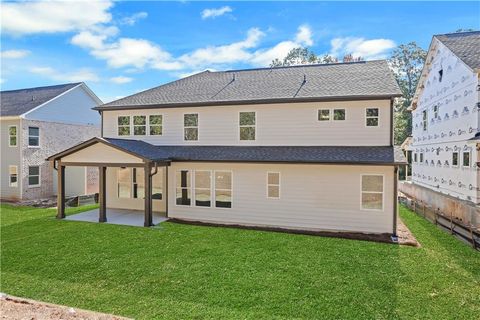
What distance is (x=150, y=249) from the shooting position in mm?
9000

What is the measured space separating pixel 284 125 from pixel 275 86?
8.09 feet

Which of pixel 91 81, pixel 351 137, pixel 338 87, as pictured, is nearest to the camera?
pixel 351 137

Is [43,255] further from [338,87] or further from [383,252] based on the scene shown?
[338,87]

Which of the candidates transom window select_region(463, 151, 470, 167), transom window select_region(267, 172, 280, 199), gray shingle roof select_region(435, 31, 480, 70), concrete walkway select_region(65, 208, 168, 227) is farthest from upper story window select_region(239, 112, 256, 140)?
transom window select_region(463, 151, 470, 167)

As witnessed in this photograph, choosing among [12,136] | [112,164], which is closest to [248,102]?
[112,164]

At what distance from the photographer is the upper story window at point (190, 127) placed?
13.9 meters

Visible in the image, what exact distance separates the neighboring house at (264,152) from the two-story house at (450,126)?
3815 millimetres

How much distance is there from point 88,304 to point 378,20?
49.2 feet

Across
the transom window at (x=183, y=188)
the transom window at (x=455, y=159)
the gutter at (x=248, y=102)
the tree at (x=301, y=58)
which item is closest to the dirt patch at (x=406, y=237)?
the gutter at (x=248, y=102)

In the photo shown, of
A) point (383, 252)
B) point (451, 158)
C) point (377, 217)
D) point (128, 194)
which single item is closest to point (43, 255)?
point (128, 194)

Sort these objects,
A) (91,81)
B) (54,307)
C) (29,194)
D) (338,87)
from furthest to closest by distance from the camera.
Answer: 1. (91,81)
2. (29,194)
3. (338,87)
4. (54,307)

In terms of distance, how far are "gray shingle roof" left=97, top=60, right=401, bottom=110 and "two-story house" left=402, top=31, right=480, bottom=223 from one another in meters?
3.68

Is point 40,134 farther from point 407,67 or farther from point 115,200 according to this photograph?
point 407,67

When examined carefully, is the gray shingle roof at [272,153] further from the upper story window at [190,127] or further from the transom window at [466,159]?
the transom window at [466,159]
